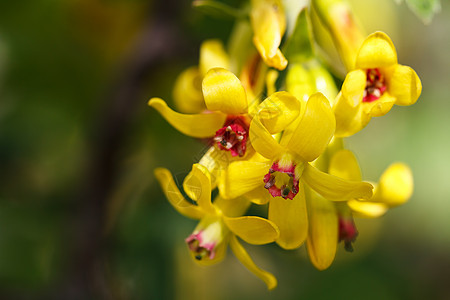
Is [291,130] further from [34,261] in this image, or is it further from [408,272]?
[408,272]

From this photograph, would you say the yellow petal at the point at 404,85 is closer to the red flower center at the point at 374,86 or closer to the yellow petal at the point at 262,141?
the red flower center at the point at 374,86

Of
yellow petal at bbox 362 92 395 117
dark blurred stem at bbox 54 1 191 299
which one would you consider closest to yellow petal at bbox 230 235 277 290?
yellow petal at bbox 362 92 395 117

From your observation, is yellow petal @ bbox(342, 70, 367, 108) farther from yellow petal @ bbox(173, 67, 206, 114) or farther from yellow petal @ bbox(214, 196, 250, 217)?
yellow petal @ bbox(173, 67, 206, 114)

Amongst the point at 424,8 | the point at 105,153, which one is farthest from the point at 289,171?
the point at 105,153

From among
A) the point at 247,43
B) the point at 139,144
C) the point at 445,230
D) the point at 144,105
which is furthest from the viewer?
the point at 445,230

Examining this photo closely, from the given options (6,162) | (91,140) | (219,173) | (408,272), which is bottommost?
(408,272)

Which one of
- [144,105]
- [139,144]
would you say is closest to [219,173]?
[144,105]
